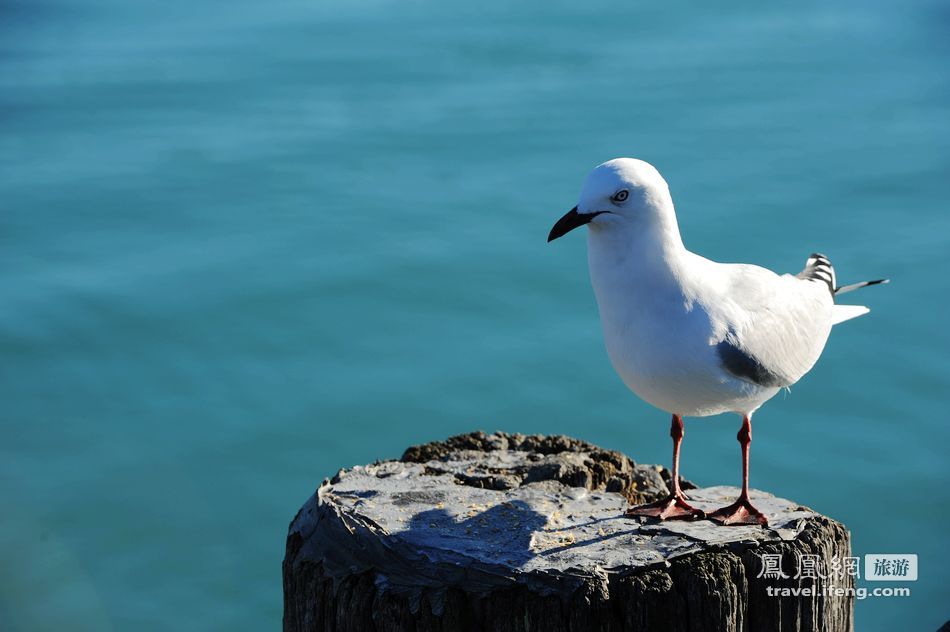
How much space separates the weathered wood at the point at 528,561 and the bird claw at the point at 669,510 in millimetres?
61

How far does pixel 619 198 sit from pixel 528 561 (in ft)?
4.14

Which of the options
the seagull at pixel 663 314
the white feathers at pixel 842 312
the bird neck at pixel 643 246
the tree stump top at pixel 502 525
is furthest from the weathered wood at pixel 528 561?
the white feathers at pixel 842 312

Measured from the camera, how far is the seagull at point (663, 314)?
4035mm

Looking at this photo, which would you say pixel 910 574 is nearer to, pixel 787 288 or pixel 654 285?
pixel 787 288

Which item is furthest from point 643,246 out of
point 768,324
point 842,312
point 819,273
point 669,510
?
point 842,312

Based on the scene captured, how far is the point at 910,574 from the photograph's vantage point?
4711 millimetres

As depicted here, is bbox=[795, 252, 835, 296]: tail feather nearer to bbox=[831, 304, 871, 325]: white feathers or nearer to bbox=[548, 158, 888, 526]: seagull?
bbox=[831, 304, 871, 325]: white feathers

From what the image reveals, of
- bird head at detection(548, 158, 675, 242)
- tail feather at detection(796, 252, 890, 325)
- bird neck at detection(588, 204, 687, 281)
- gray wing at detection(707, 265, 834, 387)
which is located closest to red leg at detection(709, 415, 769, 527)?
gray wing at detection(707, 265, 834, 387)

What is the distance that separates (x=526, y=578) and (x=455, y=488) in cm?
75

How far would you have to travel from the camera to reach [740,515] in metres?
4.16

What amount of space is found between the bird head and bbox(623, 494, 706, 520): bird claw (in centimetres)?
102

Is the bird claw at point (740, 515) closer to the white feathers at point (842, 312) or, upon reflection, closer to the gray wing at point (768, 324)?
the gray wing at point (768, 324)

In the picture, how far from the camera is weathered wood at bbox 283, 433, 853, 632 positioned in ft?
12.0

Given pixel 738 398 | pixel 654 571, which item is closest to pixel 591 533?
pixel 654 571
